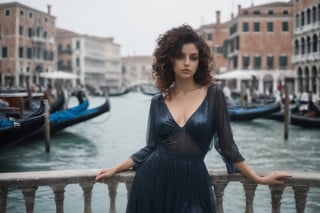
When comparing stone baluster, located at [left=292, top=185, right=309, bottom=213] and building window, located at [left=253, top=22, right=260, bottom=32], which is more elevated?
building window, located at [left=253, top=22, right=260, bottom=32]

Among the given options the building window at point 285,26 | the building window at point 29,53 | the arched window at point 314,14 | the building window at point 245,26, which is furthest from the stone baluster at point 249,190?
the building window at point 29,53

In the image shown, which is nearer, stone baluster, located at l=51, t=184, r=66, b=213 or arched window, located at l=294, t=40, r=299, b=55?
stone baluster, located at l=51, t=184, r=66, b=213

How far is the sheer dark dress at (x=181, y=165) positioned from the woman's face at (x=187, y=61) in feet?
0.36

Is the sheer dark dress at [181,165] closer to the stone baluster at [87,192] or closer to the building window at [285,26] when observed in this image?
the stone baluster at [87,192]

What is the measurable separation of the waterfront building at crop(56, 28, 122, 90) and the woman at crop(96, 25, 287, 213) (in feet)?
150

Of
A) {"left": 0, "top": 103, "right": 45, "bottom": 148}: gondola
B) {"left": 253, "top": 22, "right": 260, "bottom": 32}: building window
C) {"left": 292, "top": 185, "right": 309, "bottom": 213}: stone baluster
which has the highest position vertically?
{"left": 253, "top": 22, "right": 260, "bottom": 32}: building window

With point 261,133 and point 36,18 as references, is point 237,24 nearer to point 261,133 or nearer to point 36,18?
point 36,18

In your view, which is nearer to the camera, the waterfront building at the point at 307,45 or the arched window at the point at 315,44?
the waterfront building at the point at 307,45

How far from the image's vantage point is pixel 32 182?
2088 millimetres

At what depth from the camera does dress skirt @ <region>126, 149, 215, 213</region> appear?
160cm

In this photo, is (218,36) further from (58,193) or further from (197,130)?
(197,130)

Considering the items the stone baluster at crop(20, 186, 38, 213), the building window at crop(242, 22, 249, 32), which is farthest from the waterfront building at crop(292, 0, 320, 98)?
the stone baluster at crop(20, 186, 38, 213)

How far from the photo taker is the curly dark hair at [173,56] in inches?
66.2

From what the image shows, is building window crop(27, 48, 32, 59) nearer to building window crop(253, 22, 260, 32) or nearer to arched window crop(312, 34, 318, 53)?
building window crop(253, 22, 260, 32)
